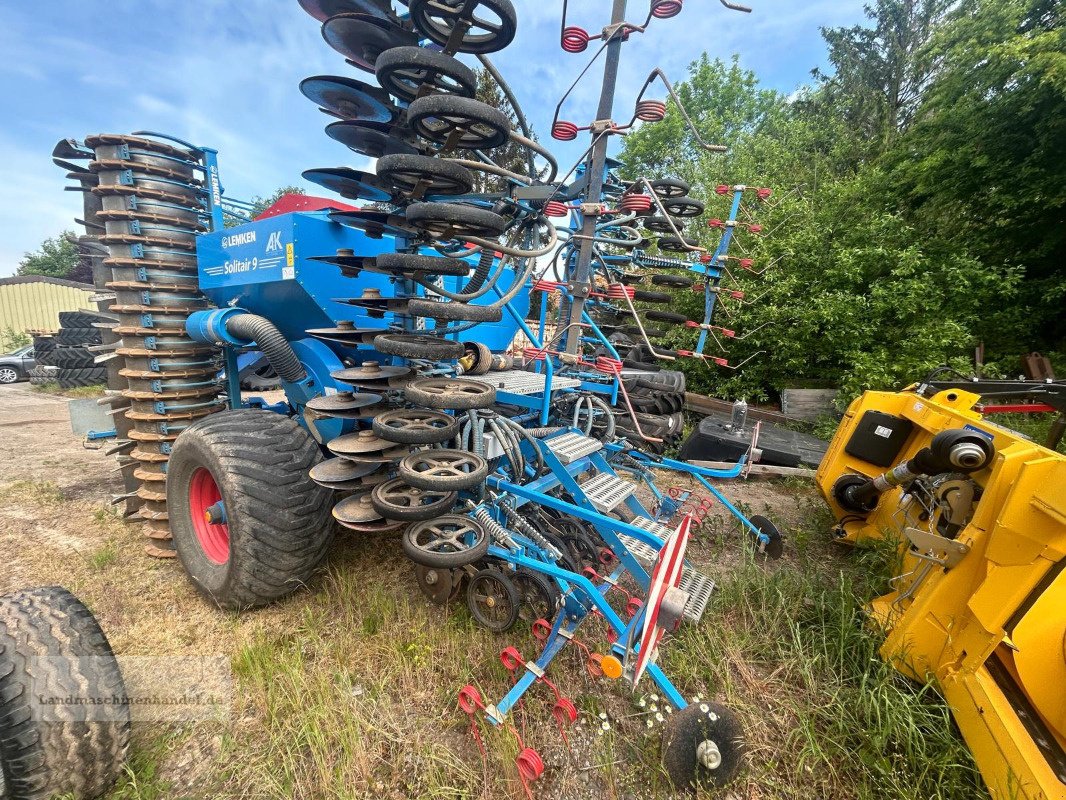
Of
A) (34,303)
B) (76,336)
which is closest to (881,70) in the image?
(76,336)

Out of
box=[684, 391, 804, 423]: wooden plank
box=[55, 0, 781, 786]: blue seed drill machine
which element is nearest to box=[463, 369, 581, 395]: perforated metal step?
box=[55, 0, 781, 786]: blue seed drill machine

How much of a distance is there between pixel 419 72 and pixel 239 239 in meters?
2.00

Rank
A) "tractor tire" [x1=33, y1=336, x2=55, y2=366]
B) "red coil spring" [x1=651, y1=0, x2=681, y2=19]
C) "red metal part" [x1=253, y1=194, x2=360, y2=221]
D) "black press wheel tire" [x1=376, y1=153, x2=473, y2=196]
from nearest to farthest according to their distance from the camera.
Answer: "black press wheel tire" [x1=376, y1=153, x2=473, y2=196] → "red coil spring" [x1=651, y1=0, x2=681, y2=19] → "red metal part" [x1=253, y1=194, x2=360, y2=221] → "tractor tire" [x1=33, y1=336, x2=55, y2=366]

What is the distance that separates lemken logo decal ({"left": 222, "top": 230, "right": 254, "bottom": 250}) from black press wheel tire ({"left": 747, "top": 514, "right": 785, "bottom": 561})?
172 inches

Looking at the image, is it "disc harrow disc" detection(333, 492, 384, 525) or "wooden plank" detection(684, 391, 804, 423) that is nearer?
"disc harrow disc" detection(333, 492, 384, 525)

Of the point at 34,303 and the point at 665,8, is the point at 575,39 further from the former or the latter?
the point at 34,303

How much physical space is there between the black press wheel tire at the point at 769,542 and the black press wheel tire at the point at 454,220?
3.04 metres

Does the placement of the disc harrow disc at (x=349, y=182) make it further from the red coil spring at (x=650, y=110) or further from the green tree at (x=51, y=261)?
the green tree at (x=51, y=261)

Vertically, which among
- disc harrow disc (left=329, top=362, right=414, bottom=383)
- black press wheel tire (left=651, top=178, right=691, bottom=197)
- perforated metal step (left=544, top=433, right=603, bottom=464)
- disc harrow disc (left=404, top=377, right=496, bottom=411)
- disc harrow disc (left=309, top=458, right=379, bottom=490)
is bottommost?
disc harrow disc (left=309, top=458, right=379, bottom=490)

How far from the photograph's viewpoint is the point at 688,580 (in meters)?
2.60

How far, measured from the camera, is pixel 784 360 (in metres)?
8.17

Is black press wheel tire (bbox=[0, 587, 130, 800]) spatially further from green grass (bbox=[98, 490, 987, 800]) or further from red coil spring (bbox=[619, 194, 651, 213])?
red coil spring (bbox=[619, 194, 651, 213])

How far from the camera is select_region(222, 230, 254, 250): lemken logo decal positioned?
317 centimetres

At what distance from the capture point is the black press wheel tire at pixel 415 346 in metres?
2.23
